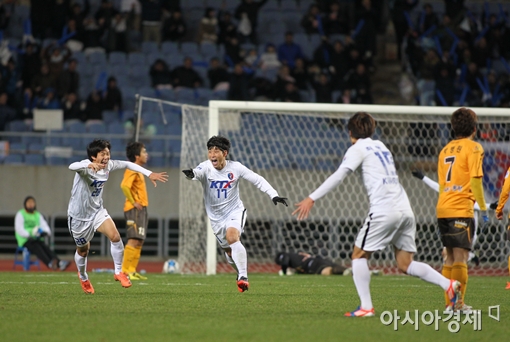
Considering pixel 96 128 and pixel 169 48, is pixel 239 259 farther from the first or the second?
pixel 169 48

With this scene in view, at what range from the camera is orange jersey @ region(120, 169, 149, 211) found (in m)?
12.0

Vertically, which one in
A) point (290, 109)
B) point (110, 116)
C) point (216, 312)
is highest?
point (110, 116)

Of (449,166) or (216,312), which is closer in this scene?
(216,312)

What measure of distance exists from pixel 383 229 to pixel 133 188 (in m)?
6.05

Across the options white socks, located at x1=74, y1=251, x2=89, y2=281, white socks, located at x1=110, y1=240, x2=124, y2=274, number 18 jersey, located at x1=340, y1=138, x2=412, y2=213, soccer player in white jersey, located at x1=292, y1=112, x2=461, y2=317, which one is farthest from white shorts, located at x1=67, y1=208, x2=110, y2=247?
number 18 jersey, located at x1=340, y1=138, x2=412, y2=213

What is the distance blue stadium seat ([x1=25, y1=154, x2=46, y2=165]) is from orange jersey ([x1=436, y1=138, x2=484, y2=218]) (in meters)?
12.4

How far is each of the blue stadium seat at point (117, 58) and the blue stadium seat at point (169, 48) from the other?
40.6 inches

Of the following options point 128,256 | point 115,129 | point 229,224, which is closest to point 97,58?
point 115,129

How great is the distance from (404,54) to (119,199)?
8.78 metres

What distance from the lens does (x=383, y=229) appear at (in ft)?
22.3

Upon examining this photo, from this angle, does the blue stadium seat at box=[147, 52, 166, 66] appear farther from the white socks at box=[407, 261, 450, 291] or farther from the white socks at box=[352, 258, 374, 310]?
the white socks at box=[407, 261, 450, 291]

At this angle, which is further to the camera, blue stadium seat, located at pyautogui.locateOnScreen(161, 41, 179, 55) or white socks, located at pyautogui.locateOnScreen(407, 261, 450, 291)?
blue stadium seat, located at pyautogui.locateOnScreen(161, 41, 179, 55)

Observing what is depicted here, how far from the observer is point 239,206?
9.69m

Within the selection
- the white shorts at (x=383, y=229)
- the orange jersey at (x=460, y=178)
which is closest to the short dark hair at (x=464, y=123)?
the orange jersey at (x=460, y=178)
